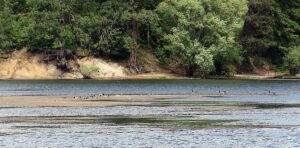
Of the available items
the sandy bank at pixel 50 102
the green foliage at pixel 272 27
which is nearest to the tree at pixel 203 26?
the green foliage at pixel 272 27

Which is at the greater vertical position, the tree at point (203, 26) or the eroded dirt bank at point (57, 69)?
the tree at point (203, 26)

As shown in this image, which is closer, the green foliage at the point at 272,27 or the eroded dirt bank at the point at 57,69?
the eroded dirt bank at the point at 57,69

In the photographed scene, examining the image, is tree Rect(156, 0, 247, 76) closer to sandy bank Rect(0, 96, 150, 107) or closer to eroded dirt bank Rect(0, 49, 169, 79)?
eroded dirt bank Rect(0, 49, 169, 79)

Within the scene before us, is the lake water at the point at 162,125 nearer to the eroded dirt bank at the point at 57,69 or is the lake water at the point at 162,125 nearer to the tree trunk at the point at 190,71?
the tree trunk at the point at 190,71

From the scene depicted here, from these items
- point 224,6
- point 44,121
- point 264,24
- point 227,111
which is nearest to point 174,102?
point 227,111

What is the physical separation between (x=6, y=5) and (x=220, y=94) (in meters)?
Result: 59.1

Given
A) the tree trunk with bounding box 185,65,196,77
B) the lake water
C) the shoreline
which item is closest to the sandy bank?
the shoreline

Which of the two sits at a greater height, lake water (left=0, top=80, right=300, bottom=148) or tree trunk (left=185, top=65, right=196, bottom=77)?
tree trunk (left=185, top=65, right=196, bottom=77)

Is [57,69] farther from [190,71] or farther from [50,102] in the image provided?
[50,102]

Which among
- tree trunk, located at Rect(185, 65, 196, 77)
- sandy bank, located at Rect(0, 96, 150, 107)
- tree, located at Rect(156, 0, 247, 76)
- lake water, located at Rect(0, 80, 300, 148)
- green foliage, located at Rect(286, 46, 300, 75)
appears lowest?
lake water, located at Rect(0, 80, 300, 148)

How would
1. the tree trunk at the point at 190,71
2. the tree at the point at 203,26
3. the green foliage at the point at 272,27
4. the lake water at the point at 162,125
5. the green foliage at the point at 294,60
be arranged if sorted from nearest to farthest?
the lake water at the point at 162,125 → the tree at the point at 203,26 → the green foliage at the point at 294,60 → the tree trunk at the point at 190,71 → the green foliage at the point at 272,27

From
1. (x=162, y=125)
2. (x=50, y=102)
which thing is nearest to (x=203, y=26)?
(x=50, y=102)

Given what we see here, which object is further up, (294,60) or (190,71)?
(294,60)

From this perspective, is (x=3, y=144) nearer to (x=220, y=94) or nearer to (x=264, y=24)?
(x=220, y=94)
